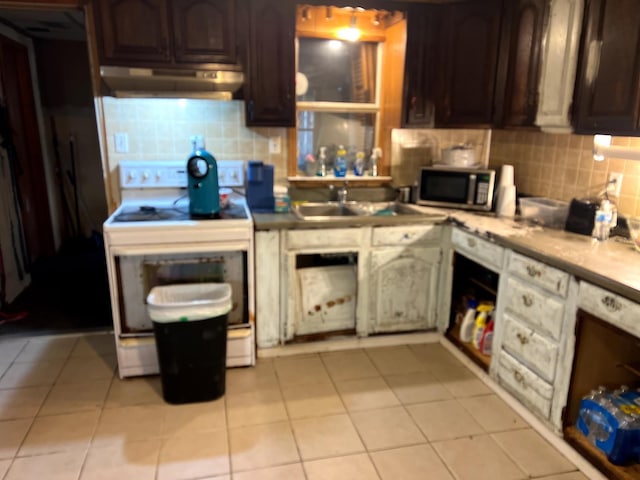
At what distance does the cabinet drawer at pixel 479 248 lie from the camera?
96.1 inches

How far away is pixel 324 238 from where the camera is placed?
2.74 metres

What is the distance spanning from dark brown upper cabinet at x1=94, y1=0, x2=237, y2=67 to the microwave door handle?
1.62m

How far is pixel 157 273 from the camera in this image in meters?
2.53

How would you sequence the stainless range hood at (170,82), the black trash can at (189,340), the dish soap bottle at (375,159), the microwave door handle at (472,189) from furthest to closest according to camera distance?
the dish soap bottle at (375,159) < the microwave door handle at (472,189) < the stainless range hood at (170,82) < the black trash can at (189,340)

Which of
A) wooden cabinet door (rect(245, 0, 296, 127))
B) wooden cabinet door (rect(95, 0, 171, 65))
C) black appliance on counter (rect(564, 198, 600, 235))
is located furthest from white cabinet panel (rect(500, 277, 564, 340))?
wooden cabinet door (rect(95, 0, 171, 65))

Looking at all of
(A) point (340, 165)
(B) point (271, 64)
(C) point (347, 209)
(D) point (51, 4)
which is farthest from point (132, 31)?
(C) point (347, 209)

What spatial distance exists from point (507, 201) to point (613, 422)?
1379 millimetres

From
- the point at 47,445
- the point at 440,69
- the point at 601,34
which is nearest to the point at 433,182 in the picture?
the point at 440,69

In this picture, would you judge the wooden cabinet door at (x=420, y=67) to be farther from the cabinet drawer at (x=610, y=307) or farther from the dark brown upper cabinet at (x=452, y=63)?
the cabinet drawer at (x=610, y=307)

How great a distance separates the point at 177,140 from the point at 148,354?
1.32 m

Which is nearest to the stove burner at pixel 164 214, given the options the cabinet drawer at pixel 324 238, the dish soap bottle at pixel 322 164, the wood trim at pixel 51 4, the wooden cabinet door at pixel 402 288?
the cabinet drawer at pixel 324 238

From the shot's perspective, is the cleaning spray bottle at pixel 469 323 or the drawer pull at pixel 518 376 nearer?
the drawer pull at pixel 518 376

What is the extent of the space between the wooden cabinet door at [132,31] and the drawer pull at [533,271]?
7.18 ft

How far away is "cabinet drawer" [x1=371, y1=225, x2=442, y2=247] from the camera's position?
282cm
